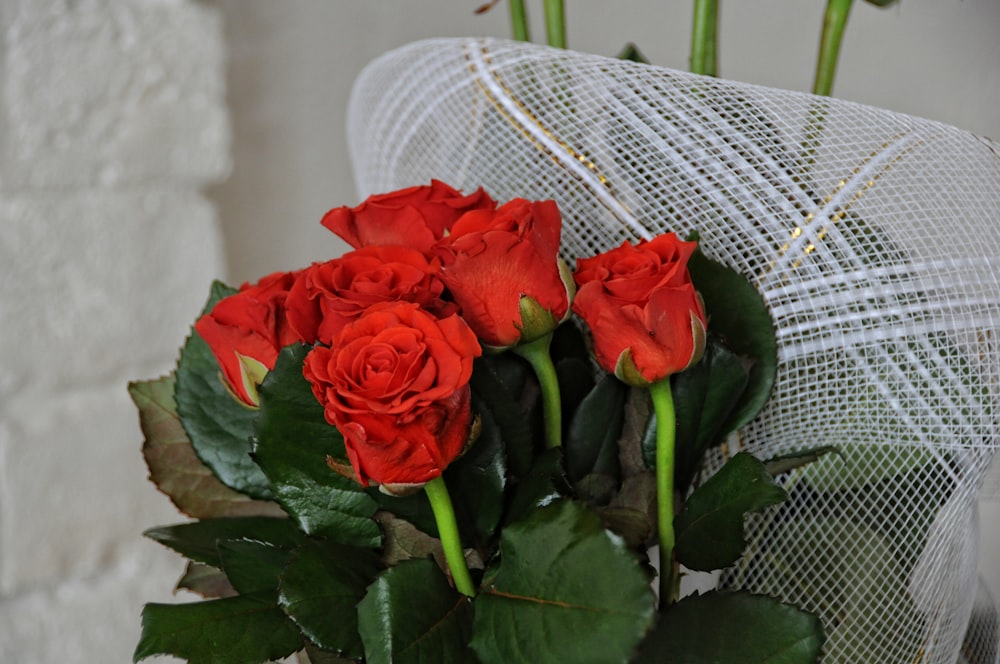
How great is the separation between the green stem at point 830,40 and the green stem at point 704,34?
0.05m

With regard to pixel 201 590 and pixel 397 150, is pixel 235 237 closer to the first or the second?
pixel 397 150

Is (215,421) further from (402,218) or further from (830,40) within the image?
(830,40)

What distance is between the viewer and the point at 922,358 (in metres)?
0.33

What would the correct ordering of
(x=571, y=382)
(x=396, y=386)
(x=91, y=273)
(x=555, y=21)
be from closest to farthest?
1. (x=396, y=386)
2. (x=571, y=382)
3. (x=555, y=21)
4. (x=91, y=273)

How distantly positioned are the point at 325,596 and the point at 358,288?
98 mm

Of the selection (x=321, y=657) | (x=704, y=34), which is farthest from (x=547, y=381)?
(x=704, y=34)

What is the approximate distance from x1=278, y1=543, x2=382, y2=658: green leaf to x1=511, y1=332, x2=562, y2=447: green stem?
0.08m

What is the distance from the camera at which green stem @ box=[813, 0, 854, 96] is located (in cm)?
43

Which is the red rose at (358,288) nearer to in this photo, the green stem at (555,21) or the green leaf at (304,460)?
the green leaf at (304,460)

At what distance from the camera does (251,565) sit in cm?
30

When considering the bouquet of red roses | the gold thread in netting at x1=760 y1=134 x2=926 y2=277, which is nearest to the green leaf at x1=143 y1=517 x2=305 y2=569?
the bouquet of red roses

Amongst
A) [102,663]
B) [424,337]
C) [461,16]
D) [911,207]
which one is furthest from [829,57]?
[102,663]

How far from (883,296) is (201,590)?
1.00 feet

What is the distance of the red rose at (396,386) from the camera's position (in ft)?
0.80
